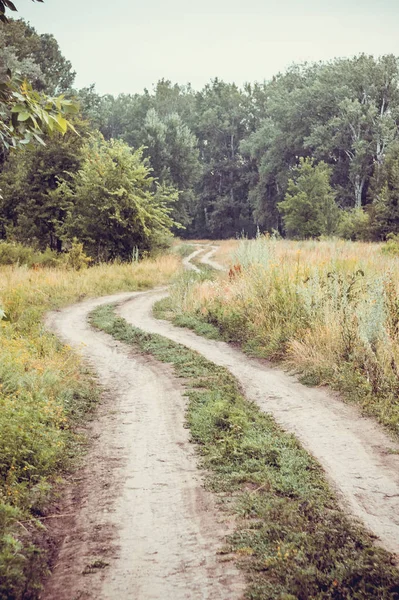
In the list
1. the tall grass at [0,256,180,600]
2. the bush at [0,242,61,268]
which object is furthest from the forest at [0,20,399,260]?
the tall grass at [0,256,180,600]

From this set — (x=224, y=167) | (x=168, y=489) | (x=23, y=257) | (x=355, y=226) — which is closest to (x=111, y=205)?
(x=23, y=257)

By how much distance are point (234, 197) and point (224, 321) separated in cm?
5650

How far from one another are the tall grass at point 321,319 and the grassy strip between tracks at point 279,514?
167 cm

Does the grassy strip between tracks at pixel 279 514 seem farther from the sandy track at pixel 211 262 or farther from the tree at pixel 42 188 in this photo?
the tree at pixel 42 188

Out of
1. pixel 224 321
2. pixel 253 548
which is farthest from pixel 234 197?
pixel 253 548

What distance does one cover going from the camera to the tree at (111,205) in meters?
24.7

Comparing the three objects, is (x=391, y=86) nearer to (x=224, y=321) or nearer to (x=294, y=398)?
(x=224, y=321)

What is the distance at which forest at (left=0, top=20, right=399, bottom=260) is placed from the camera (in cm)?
2564

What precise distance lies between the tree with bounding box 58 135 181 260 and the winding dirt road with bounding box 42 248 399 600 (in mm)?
17546

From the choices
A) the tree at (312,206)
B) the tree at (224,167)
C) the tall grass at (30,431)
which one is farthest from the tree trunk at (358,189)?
the tall grass at (30,431)

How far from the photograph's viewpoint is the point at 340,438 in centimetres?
573

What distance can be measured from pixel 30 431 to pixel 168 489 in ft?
5.27

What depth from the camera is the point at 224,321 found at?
11992 mm

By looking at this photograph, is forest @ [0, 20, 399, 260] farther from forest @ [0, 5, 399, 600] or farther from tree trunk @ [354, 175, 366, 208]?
forest @ [0, 5, 399, 600]
